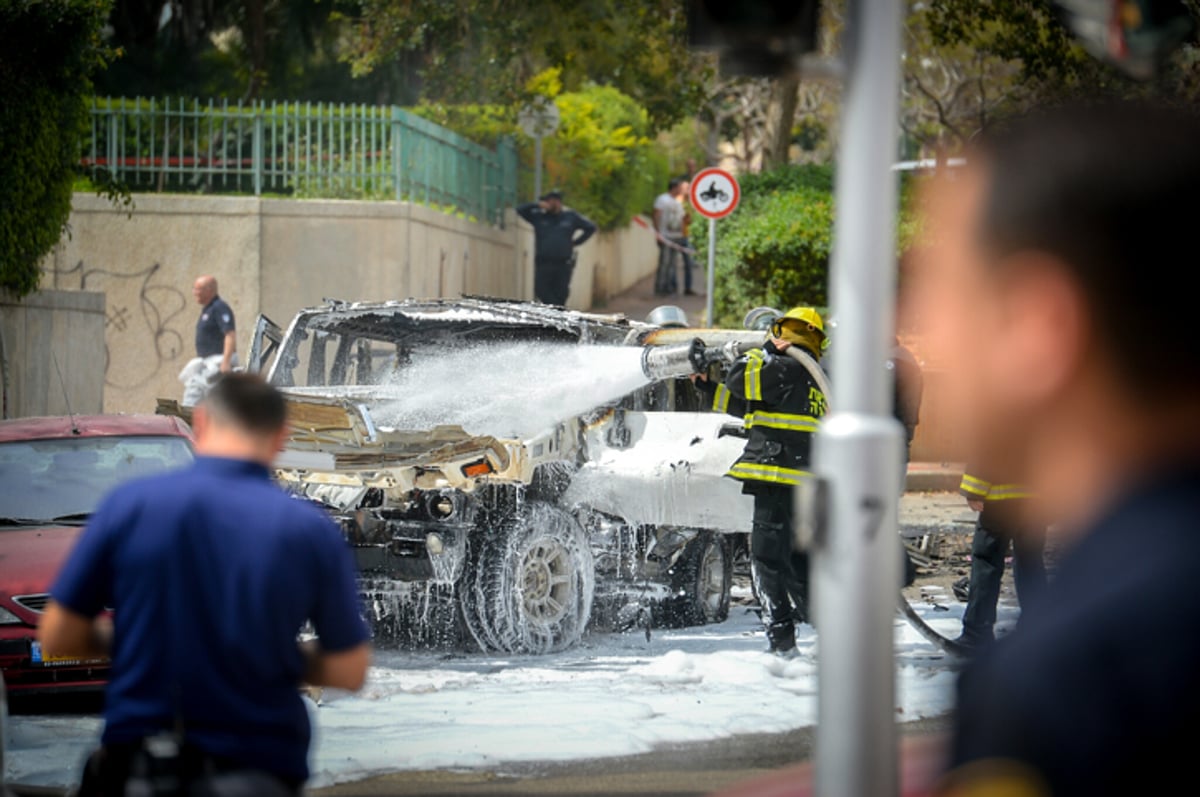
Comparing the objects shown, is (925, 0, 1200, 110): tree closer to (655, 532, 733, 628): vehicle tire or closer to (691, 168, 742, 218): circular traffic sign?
(691, 168, 742, 218): circular traffic sign

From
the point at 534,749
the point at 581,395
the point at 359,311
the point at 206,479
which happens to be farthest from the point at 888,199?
the point at 359,311

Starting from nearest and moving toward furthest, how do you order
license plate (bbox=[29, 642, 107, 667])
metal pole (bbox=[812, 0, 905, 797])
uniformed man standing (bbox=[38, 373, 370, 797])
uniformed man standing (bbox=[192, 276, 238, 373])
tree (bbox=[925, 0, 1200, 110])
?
1. metal pole (bbox=[812, 0, 905, 797])
2. uniformed man standing (bbox=[38, 373, 370, 797])
3. license plate (bbox=[29, 642, 107, 667])
4. uniformed man standing (bbox=[192, 276, 238, 373])
5. tree (bbox=[925, 0, 1200, 110])

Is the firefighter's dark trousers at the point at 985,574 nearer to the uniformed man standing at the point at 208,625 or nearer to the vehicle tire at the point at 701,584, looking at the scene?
the vehicle tire at the point at 701,584

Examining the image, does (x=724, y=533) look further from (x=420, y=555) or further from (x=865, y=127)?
(x=865, y=127)

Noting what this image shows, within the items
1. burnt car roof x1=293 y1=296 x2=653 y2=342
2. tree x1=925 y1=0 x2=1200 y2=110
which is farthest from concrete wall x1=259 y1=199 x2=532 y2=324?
burnt car roof x1=293 y1=296 x2=653 y2=342

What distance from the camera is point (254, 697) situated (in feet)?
11.3

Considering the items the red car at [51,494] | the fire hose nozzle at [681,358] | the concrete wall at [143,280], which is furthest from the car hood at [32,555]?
the concrete wall at [143,280]

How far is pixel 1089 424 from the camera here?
1.65 meters

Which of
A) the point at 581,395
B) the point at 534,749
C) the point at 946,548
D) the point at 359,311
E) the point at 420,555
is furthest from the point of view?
the point at 946,548

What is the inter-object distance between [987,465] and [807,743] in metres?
5.85

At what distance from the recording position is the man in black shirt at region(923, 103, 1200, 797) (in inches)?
55.6

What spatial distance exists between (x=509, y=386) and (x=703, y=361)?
3.88 feet

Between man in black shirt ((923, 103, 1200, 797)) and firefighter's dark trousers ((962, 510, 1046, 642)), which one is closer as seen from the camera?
man in black shirt ((923, 103, 1200, 797))

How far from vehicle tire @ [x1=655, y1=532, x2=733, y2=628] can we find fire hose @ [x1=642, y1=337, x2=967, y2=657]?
116 cm
